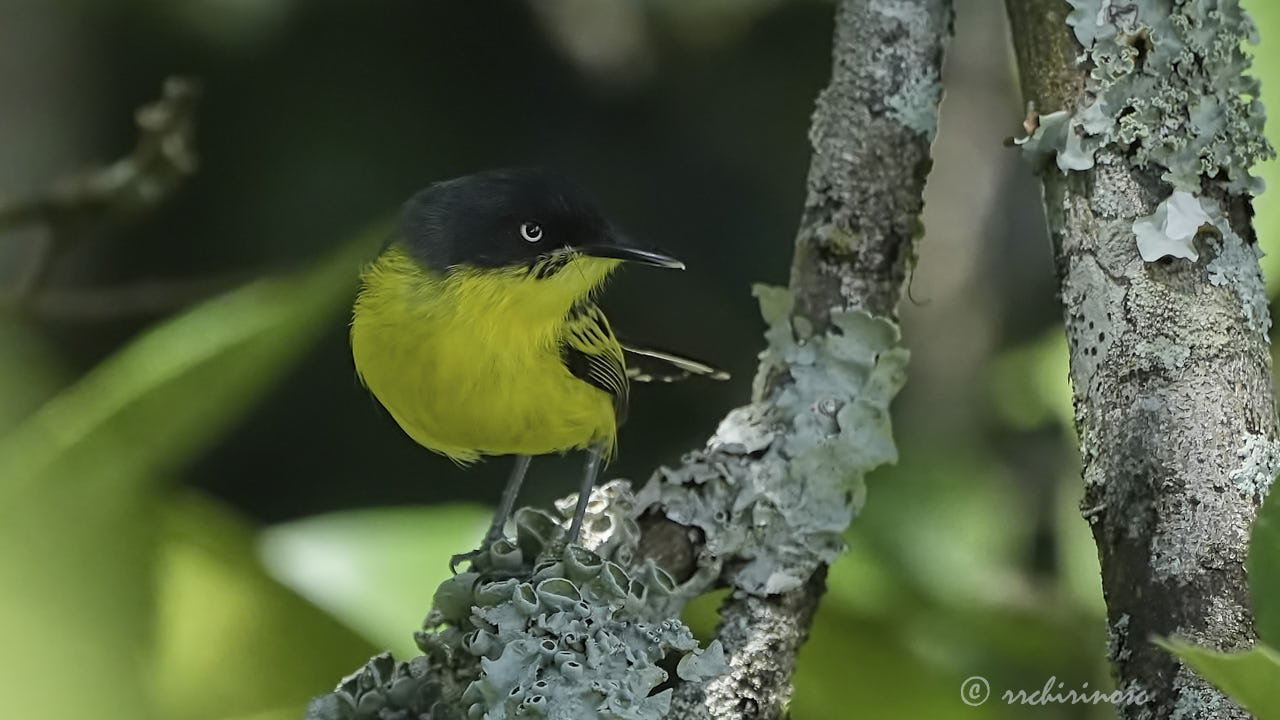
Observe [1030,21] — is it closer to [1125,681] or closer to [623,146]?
[1125,681]

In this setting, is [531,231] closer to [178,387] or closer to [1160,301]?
[178,387]

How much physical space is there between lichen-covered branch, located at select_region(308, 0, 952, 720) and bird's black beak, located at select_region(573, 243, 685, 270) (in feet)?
0.81

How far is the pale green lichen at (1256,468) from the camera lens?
1.29 meters

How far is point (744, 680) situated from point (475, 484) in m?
1.77

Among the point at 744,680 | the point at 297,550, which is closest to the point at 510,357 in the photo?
the point at 297,550

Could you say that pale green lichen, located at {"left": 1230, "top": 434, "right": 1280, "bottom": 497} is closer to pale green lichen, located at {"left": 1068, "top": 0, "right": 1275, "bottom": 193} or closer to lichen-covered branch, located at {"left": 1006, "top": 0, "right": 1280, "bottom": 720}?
lichen-covered branch, located at {"left": 1006, "top": 0, "right": 1280, "bottom": 720}

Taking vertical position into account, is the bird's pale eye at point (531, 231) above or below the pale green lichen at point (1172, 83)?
above

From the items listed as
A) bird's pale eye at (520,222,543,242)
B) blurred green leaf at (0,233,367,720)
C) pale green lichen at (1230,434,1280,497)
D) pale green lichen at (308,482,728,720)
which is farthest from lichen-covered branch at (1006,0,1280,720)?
blurred green leaf at (0,233,367,720)

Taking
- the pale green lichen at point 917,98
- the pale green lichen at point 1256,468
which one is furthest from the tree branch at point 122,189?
the pale green lichen at point 1256,468

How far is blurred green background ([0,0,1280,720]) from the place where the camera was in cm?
199

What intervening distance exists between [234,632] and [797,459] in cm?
93

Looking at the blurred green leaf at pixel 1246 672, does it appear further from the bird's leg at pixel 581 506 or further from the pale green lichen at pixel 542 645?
the bird's leg at pixel 581 506

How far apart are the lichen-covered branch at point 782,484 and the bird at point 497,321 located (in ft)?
0.71

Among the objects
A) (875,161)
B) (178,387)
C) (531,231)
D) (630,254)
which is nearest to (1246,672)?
(875,161)
